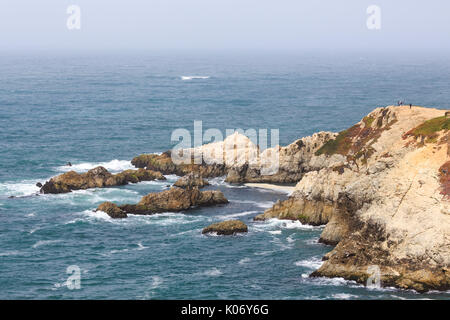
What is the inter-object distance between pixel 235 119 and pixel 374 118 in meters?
75.0

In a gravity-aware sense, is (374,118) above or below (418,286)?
above

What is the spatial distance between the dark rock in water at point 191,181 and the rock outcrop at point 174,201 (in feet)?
25.2

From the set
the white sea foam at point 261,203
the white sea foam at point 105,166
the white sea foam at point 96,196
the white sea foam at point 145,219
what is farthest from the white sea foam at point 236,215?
the white sea foam at point 105,166

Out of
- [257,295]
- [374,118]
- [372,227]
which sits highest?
[374,118]

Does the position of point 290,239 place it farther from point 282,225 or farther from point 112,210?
point 112,210

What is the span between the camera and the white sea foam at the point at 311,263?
78994 millimetres

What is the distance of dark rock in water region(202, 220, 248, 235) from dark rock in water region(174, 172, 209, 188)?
861 inches

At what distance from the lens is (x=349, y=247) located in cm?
7694

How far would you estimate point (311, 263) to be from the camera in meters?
80.2

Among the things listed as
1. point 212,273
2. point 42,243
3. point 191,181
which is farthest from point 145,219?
point 212,273

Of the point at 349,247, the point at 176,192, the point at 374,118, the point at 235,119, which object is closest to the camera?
the point at 349,247
